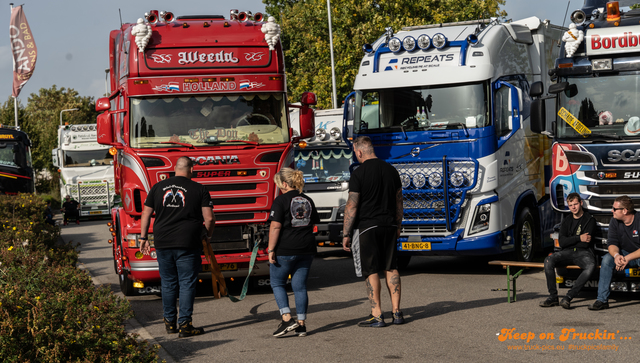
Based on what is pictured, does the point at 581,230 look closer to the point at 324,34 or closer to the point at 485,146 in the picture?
the point at 485,146

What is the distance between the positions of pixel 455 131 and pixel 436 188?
923 millimetres

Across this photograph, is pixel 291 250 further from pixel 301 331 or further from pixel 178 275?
pixel 178 275

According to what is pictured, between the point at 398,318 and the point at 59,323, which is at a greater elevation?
the point at 59,323

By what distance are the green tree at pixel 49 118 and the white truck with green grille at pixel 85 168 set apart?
20005 millimetres

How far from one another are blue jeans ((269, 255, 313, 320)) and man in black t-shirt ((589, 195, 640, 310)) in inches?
136

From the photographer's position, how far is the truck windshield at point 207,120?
10.6m

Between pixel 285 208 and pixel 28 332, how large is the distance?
3.04 m

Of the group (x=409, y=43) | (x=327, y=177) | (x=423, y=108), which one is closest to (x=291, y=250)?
(x=423, y=108)

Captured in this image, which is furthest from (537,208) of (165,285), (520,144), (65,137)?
(65,137)

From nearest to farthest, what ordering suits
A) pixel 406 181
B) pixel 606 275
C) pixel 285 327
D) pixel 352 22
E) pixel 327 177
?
pixel 285 327
pixel 606 275
pixel 406 181
pixel 327 177
pixel 352 22

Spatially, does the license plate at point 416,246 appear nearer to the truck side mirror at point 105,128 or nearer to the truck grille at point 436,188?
the truck grille at point 436,188

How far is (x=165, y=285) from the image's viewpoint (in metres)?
8.27

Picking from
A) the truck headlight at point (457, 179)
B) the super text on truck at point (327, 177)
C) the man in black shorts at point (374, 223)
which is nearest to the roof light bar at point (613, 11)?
the truck headlight at point (457, 179)

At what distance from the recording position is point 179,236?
26.8 feet
